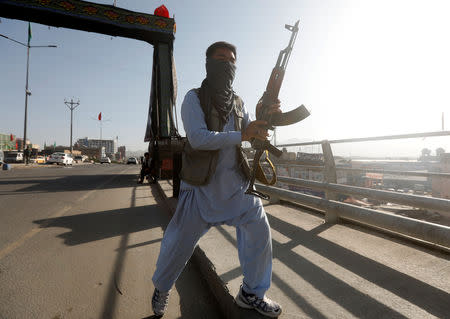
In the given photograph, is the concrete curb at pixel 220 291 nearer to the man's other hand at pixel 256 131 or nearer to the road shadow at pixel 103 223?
the man's other hand at pixel 256 131

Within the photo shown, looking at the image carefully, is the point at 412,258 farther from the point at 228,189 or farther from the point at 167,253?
the point at 167,253

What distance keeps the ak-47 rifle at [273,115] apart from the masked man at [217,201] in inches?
4.0

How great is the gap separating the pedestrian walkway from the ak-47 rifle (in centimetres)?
79

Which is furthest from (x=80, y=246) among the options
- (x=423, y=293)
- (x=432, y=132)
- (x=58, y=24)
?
(x=58, y=24)

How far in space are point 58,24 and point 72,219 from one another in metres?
14.5

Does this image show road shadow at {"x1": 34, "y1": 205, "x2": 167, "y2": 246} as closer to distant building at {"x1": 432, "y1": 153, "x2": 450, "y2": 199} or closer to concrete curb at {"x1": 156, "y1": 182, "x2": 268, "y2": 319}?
concrete curb at {"x1": 156, "y1": 182, "x2": 268, "y2": 319}

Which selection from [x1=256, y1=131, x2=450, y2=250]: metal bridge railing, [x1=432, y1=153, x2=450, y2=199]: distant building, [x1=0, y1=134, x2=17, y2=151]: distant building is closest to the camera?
[x1=256, y1=131, x2=450, y2=250]: metal bridge railing

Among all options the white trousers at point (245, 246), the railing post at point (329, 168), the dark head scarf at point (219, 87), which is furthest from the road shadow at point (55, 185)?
the dark head scarf at point (219, 87)

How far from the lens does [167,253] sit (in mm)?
1559

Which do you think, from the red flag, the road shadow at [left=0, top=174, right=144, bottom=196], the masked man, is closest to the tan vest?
the masked man

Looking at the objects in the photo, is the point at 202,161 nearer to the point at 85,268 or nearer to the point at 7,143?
the point at 85,268

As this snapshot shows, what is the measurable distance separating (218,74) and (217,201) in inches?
30.9

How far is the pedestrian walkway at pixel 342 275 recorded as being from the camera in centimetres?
163

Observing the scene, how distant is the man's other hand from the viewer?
1.49 meters
